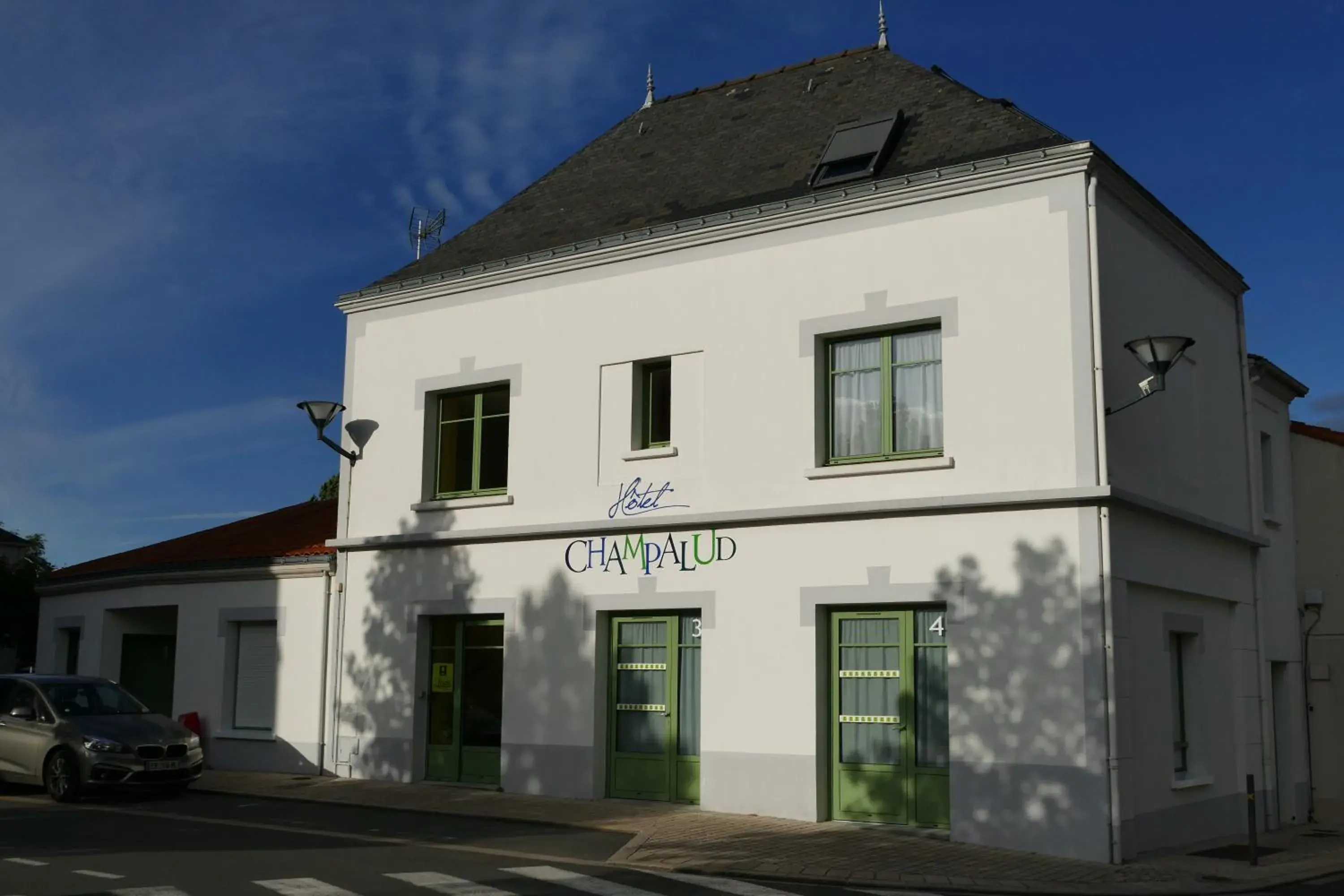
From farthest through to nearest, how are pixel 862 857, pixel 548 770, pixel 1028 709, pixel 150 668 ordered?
pixel 150 668
pixel 548 770
pixel 1028 709
pixel 862 857

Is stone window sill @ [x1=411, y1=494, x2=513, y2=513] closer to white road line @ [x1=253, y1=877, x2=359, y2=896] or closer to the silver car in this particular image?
the silver car

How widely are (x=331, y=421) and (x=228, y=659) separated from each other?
4.11 metres

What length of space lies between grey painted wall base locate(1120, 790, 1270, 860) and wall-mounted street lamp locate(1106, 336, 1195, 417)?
13.9ft

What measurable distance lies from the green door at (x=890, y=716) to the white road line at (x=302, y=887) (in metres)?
6.35

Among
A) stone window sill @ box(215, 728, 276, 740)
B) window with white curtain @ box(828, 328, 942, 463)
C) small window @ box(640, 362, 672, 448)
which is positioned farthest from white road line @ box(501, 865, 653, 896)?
stone window sill @ box(215, 728, 276, 740)

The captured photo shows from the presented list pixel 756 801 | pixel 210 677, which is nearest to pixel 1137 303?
pixel 756 801

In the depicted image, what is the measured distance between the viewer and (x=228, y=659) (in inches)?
825

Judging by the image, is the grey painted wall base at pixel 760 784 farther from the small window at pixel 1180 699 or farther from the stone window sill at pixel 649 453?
the small window at pixel 1180 699

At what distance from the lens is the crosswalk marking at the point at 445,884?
1034 cm

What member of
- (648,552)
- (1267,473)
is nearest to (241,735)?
(648,552)

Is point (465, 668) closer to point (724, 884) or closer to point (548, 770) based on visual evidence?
point (548, 770)

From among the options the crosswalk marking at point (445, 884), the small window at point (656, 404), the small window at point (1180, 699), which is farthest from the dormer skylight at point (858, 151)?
the crosswalk marking at point (445, 884)

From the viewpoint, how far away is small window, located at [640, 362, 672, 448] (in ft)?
56.7

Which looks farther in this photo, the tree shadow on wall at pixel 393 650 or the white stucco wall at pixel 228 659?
the white stucco wall at pixel 228 659
